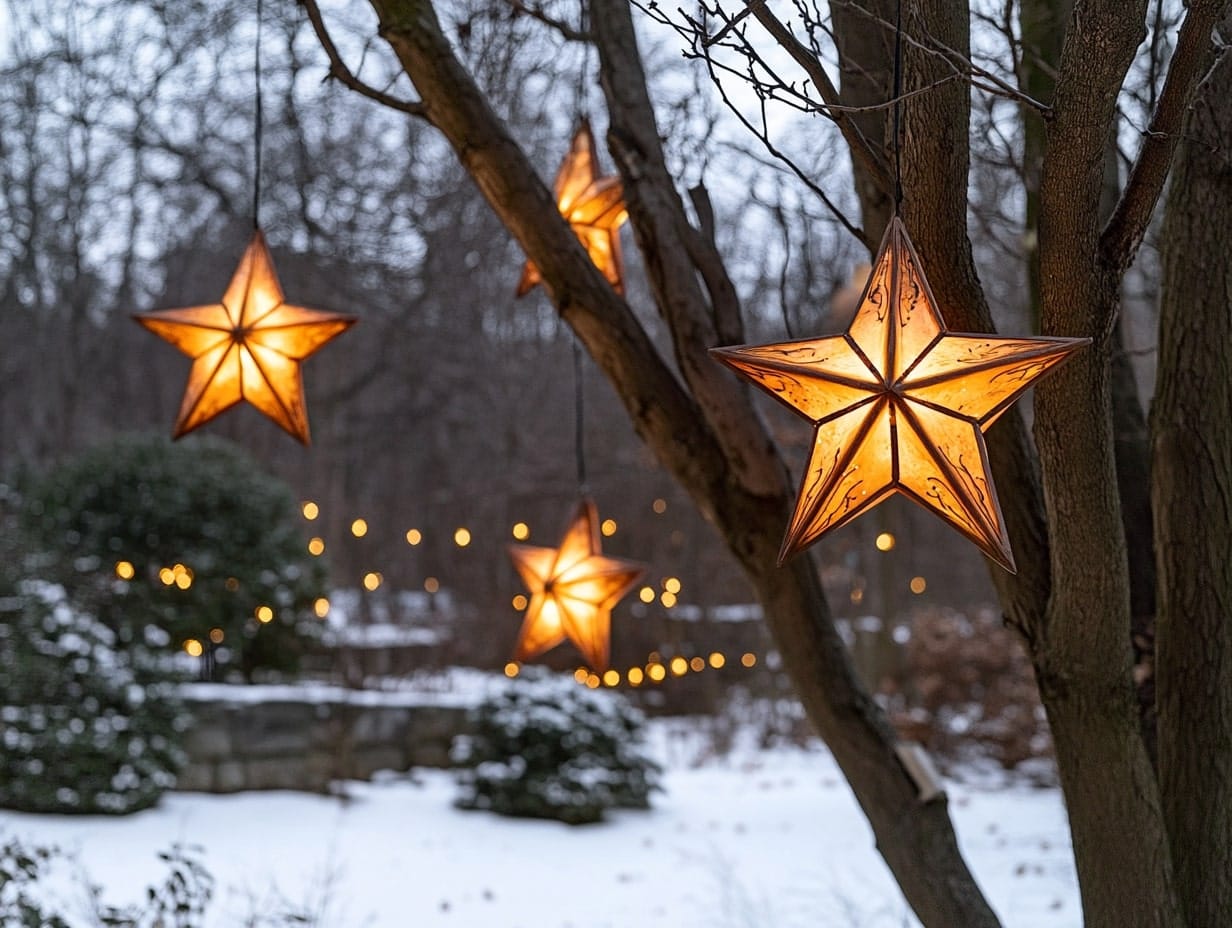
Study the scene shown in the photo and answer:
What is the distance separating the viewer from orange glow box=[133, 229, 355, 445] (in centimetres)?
303

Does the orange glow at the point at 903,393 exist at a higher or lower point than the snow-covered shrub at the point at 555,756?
higher

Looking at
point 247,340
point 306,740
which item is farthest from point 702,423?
point 306,740

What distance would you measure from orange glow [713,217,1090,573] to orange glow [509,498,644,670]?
2.39 m

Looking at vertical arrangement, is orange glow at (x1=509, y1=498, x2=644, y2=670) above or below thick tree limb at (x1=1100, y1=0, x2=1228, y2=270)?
below

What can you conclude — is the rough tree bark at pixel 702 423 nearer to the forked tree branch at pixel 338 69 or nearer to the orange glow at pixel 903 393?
the forked tree branch at pixel 338 69

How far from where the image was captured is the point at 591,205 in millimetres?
3613

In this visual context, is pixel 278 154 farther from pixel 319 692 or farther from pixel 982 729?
pixel 982 729

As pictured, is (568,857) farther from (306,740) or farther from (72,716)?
(72,716)

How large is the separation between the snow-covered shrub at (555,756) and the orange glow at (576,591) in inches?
141

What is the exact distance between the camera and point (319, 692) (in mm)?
9062

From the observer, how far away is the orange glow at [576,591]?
4.35 meters

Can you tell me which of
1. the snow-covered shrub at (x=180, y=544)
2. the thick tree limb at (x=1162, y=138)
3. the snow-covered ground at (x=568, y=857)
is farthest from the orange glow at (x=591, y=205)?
the snow-covered shrub at (x=180, y=544)

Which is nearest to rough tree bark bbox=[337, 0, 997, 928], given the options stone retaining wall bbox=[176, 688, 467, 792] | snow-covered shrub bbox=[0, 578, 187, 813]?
snow-covered shrub bbox=[0, 578, 187, 813]

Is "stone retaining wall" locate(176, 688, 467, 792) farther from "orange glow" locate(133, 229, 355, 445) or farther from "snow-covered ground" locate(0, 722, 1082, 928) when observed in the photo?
"orange glow" locate(133, 229, 355, 445)
